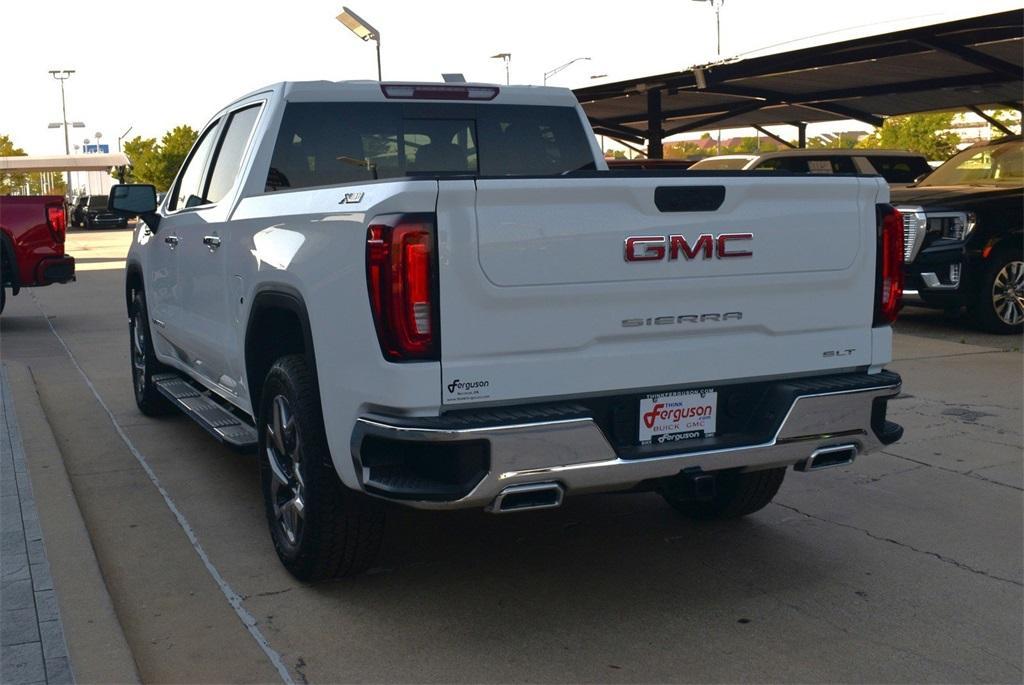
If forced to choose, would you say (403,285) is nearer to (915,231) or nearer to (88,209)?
(915,231)

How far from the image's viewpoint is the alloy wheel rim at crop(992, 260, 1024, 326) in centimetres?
1164

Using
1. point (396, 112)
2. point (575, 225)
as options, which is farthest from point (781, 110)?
point (575, 225)

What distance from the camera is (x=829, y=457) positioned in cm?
441

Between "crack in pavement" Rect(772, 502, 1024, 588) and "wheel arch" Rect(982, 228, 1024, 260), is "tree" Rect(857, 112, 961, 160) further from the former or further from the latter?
"crack in pavement" Rect(772, 502, 1024, 588)

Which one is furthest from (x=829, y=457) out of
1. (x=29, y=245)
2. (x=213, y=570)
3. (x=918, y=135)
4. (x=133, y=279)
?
(x=918, y=135)

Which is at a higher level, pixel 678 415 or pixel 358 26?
pixel 358 26

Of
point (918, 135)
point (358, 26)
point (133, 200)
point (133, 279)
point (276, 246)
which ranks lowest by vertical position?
point (133, 279)

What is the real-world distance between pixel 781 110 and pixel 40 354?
18899mm

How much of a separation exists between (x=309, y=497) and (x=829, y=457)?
1.98 m

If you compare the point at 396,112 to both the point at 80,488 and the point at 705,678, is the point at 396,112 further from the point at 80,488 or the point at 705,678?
the point at 705,678

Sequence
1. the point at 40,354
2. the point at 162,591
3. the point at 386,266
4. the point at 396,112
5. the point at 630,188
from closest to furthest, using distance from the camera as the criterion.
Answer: the point at 386,266 → the point at 630,188 → the point at 162,591 → the point at 396,112 → the point at 40,354

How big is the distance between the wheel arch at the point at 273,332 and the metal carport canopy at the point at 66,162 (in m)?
67.7

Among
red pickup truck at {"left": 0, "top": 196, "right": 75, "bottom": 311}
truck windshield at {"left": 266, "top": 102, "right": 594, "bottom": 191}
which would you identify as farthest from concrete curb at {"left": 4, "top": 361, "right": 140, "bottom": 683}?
red pickup truck at {"left": 0, "top": 196, "right": 75, "bottom": 311}

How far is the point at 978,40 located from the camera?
15898mm
